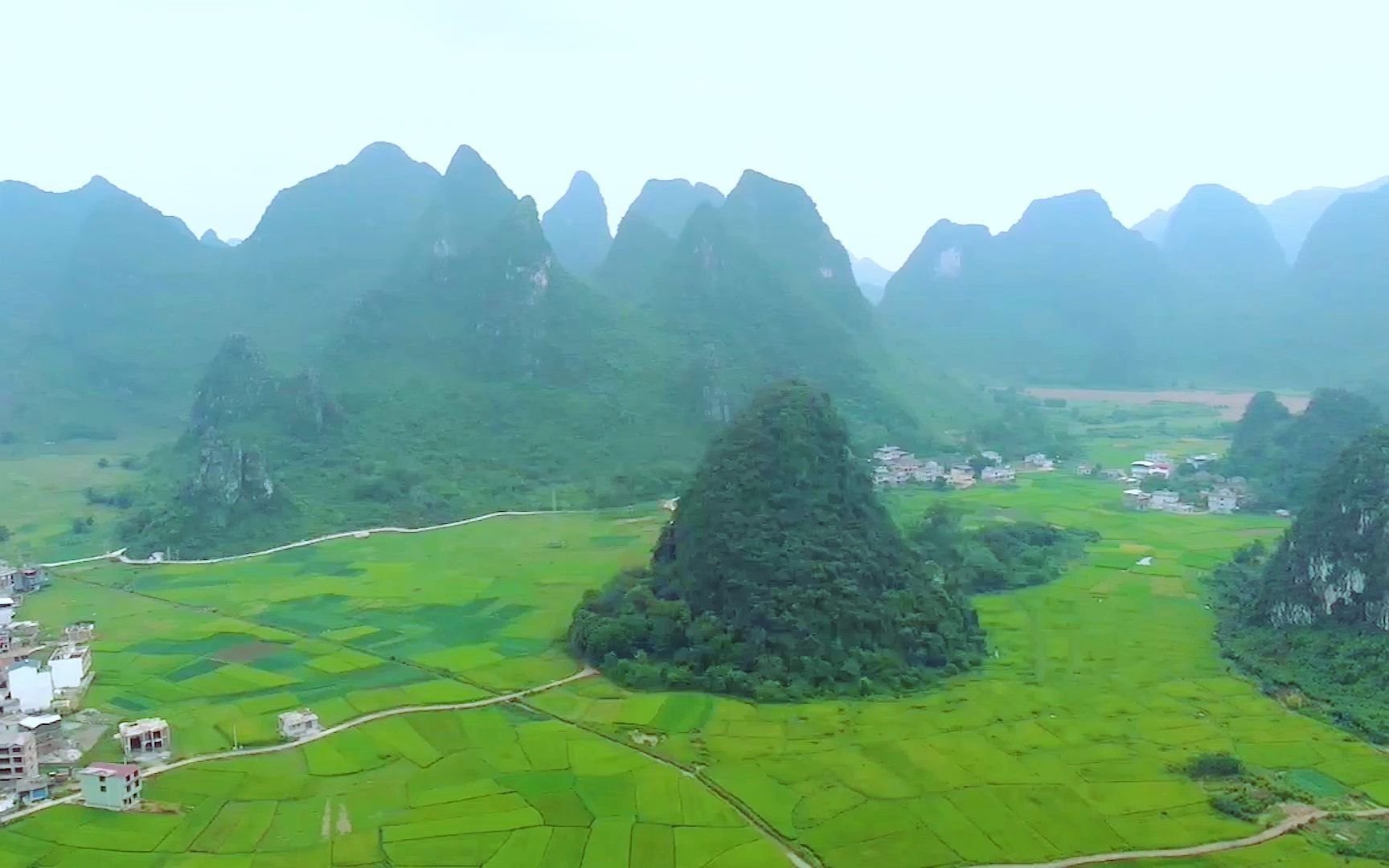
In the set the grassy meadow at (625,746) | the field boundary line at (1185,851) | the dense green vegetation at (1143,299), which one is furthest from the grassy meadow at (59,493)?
the dense green vegetation at (1143,299)

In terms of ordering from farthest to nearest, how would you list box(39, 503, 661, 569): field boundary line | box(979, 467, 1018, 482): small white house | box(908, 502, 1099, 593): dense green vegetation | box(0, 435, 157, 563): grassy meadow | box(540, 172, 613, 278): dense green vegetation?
box(540, 172, 613, 278): dense green vegetation, box(979, 467, 1018, 482): small white house, box(0, 435, 157, 563): grassy meadow, box(39, 503, 661, 569): field boundary line, box(908, 502, 1099, 593): dense green vegetation

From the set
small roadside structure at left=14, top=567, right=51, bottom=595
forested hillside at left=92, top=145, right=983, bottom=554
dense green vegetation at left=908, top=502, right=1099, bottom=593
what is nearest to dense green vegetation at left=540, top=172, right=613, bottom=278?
forested hillside at left=92, top=145, right=983, bottom=554

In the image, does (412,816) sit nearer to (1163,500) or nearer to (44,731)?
(44,731)

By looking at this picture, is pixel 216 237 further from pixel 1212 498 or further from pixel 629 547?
pixel 1212 498

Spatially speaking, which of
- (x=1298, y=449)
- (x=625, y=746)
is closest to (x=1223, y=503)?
(x=1298, y=449)

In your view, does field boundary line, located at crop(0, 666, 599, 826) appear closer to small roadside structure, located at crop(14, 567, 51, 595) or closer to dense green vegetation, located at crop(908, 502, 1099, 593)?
dense green vegetation, located at crop(908, 502, 1099, 593)

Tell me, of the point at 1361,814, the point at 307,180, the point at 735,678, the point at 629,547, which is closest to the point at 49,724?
the point at 735,678
